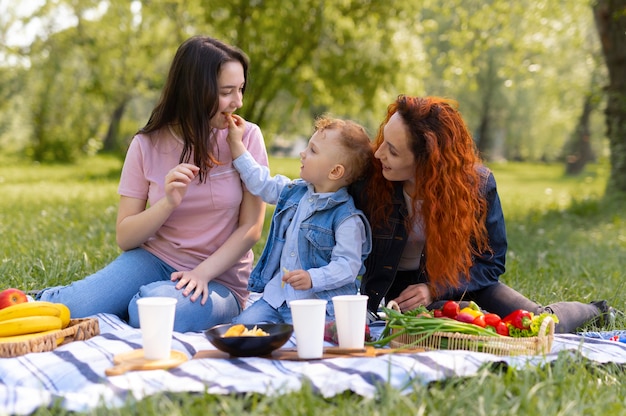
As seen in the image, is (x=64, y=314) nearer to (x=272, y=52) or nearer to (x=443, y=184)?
(x=443, y=184)

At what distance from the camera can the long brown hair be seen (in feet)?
12.9

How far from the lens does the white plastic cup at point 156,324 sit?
2928 mm

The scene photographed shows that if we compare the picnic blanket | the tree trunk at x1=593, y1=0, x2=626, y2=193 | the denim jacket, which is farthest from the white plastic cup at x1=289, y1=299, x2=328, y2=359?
the tree trunk at x1=593, y1=0, x2=626, y2=193

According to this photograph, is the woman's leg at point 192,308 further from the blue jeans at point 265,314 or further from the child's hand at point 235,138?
the child's hand at point 235,138

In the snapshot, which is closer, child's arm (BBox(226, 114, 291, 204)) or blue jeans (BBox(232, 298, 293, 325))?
blue jeans (BBox(232, 298, 293, 325))

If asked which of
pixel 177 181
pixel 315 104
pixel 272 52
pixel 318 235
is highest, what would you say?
pixel 272 52

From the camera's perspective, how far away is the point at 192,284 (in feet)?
12.7

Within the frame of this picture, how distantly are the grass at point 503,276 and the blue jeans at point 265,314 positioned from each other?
1.16 m

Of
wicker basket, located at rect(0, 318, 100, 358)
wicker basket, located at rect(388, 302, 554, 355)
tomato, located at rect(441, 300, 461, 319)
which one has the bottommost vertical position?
wicker basket, located at rect(0, 318, 100, 358)

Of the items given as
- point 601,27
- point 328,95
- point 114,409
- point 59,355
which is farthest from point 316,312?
point 328,95

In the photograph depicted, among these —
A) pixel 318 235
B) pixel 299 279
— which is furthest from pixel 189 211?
pixel 299 279

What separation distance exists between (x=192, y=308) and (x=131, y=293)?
17.5 inches

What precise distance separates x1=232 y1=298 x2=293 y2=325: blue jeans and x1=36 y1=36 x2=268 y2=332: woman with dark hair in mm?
189

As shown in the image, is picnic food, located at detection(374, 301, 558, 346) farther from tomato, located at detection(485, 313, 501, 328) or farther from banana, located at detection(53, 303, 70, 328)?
banana, located at detection(53, 303, 70, 328)
